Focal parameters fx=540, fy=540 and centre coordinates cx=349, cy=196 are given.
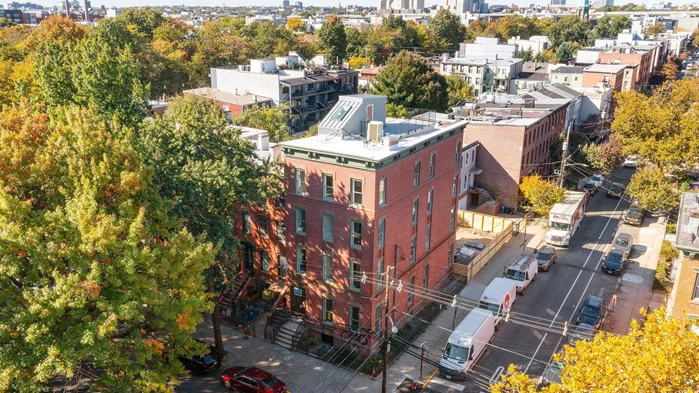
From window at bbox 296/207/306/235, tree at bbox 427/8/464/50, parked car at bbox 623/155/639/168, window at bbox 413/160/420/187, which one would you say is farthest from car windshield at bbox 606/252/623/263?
tree at bbox 427/8/464/50

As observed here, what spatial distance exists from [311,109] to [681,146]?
170 ft

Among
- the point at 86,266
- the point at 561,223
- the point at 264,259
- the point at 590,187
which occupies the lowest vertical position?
the point at 590,187

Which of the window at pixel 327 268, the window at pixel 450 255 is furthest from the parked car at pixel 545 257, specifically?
the window at pixel 327 268

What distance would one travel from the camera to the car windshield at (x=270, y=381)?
3075cm

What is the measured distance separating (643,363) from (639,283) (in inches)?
1292

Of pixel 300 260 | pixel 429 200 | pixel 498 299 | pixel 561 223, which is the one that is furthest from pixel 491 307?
pixel 561 223

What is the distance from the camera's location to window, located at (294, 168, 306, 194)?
34.7m

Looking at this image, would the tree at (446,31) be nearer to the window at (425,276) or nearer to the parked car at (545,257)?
the parked car at (545,257)

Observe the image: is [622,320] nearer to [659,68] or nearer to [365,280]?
[365,280]

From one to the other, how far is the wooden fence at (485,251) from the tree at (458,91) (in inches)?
1482

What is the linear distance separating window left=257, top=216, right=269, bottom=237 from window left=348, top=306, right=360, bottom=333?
29.8ft

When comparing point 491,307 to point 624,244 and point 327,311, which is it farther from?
point 624,244

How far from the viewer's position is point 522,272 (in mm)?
43812

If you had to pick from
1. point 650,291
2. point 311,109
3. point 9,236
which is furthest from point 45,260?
point 311,109
